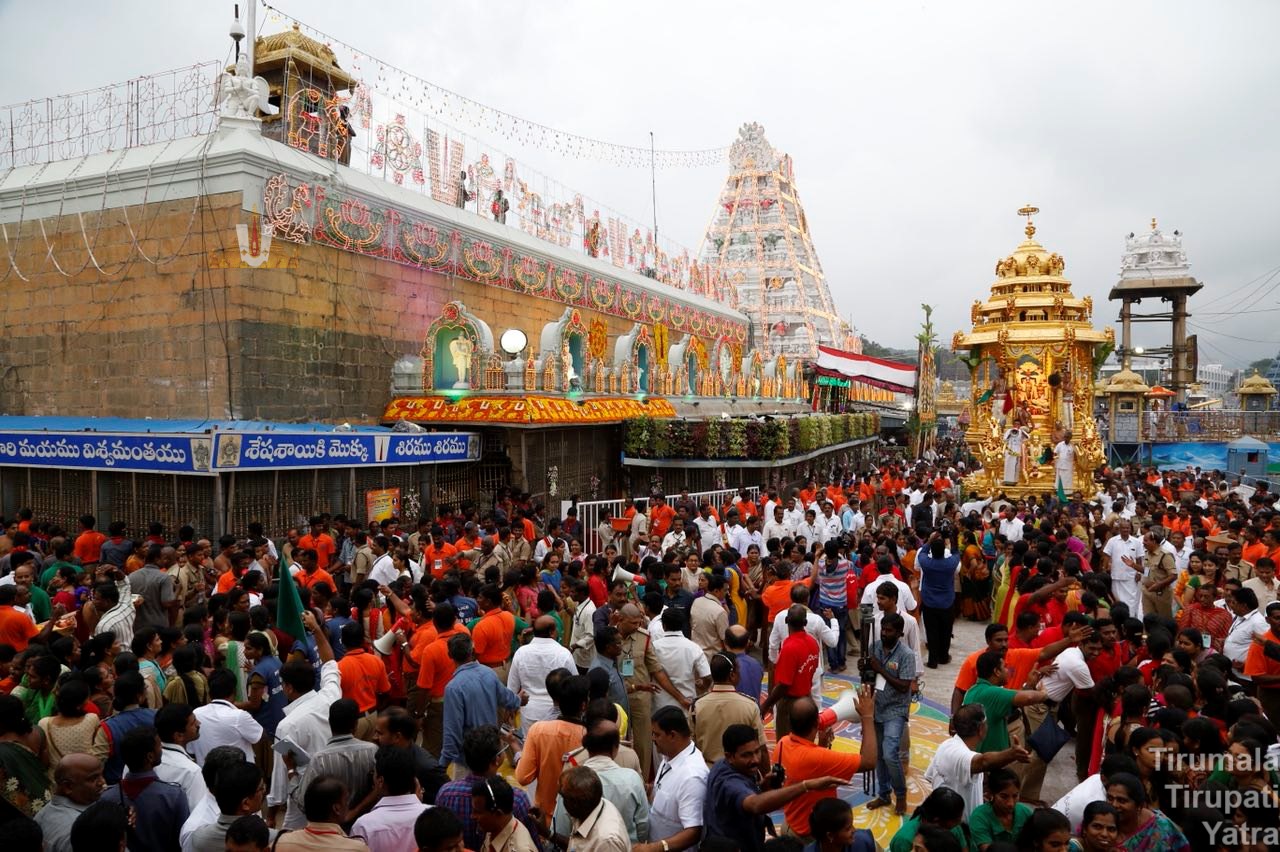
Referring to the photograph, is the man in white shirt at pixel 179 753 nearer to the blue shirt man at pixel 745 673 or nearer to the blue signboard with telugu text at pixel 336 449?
the blue shirt man at pixel 745 673

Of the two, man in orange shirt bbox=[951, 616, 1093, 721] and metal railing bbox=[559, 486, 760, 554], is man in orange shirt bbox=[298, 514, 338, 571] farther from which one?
man in orange shirt bbox=[951, 616, 1093, 721]

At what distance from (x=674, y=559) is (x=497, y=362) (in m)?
9.46

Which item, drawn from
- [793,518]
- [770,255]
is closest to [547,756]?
[793,518]

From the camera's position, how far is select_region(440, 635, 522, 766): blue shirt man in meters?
5.04

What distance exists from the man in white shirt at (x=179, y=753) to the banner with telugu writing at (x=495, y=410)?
39.1 ft

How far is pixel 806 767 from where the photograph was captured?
3939mm

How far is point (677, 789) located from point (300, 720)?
2.29 m

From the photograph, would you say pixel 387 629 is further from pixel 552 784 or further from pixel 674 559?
pixel 674 559

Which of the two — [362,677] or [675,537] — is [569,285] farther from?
[362,677]

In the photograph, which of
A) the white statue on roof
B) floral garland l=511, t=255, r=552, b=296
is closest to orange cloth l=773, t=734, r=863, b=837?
Result: the white statue on roof

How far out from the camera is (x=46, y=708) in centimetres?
491

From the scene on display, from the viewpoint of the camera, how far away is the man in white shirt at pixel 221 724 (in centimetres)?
471

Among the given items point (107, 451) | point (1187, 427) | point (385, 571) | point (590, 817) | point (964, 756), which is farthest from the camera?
point (1187, 427)

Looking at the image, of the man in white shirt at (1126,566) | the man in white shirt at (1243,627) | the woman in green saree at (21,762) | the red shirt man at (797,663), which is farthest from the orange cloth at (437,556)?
the man in white shirt at (1126,566)
